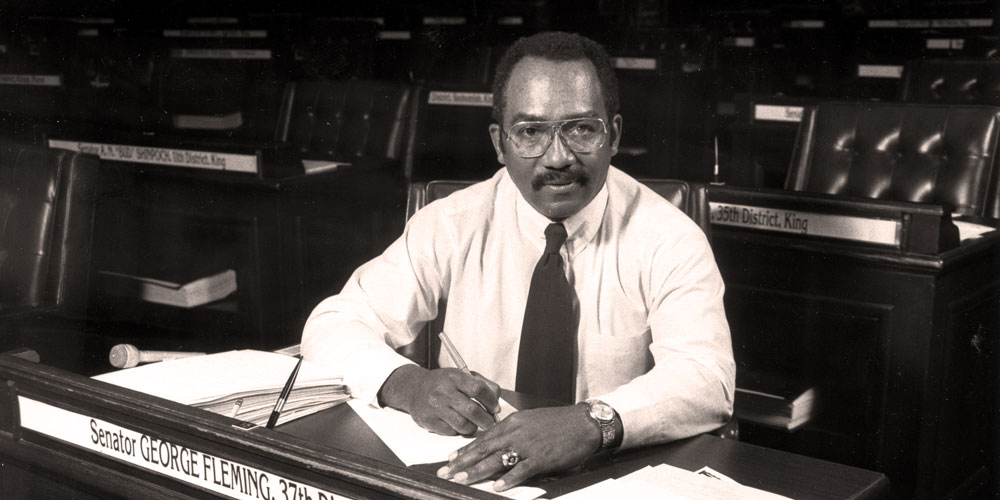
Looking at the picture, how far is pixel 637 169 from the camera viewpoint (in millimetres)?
5574

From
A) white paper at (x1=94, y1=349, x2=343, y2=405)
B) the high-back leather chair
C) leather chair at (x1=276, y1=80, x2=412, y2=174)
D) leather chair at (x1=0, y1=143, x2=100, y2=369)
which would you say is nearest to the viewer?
white paper at (x1=94, y1=349, x2=343, y2=405)

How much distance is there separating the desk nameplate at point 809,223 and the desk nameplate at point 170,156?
56.8 inches

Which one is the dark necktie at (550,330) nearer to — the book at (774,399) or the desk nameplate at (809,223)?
the book at (774,399)

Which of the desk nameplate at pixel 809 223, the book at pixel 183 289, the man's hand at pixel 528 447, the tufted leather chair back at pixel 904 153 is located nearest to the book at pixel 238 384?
the man's hand at pixel 528 447

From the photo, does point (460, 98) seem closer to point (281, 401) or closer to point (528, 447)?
point (281, 401)

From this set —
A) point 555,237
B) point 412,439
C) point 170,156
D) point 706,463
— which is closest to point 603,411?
point 706,463

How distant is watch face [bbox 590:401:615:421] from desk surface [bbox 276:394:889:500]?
0.06 m

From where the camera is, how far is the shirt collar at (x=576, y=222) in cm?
191

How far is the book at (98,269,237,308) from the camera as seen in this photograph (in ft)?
10.6

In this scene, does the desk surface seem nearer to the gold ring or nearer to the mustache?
the gold ring

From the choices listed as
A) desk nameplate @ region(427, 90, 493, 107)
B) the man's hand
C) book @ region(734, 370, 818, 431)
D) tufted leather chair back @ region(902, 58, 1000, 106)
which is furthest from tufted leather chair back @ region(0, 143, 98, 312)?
tufted leather chair back @ region(902, 58, 1000, 106)

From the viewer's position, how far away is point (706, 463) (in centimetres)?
137

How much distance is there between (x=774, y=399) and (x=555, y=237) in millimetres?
743

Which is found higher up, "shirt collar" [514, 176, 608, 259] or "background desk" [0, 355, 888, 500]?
"shirt collar" [514, 176, 608, 259]
